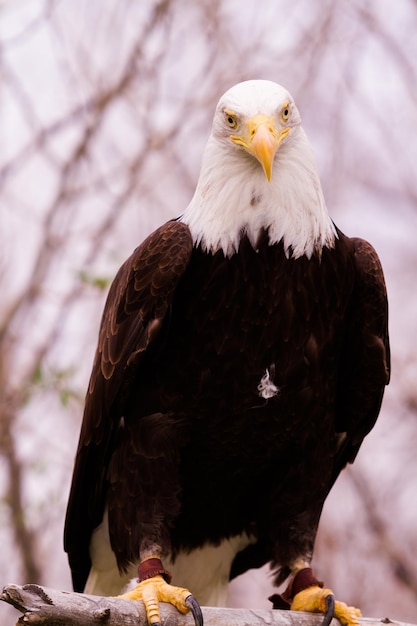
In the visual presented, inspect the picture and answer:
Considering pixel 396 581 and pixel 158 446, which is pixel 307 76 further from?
pixel 158 446

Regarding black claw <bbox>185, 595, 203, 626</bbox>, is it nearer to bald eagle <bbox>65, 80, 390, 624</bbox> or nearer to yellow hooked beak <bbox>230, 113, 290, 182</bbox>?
bald eagle <bbox>65, 80, 390, 624</bbox>

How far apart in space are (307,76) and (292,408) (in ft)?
14.9

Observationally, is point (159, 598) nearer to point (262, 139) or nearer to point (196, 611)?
point (196, 611)

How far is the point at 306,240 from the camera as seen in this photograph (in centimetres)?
419

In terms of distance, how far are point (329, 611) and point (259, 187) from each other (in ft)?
5.22

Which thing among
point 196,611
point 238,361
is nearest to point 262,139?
point 238,361

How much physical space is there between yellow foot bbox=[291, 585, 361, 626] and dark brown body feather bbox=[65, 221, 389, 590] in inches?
7.4

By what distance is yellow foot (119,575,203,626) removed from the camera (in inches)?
154

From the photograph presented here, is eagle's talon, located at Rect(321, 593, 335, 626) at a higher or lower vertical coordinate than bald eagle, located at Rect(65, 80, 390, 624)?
lower

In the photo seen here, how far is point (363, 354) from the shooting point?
4.48 m

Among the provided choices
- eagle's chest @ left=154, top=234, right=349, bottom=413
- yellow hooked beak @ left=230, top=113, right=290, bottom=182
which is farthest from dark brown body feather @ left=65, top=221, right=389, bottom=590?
yellow hooked beak @ left=230, top=113, right=290, bottom=182

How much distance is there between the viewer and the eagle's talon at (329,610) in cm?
422

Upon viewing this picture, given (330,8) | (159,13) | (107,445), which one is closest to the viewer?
(107,445)

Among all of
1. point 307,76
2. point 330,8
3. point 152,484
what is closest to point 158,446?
point 152,484
